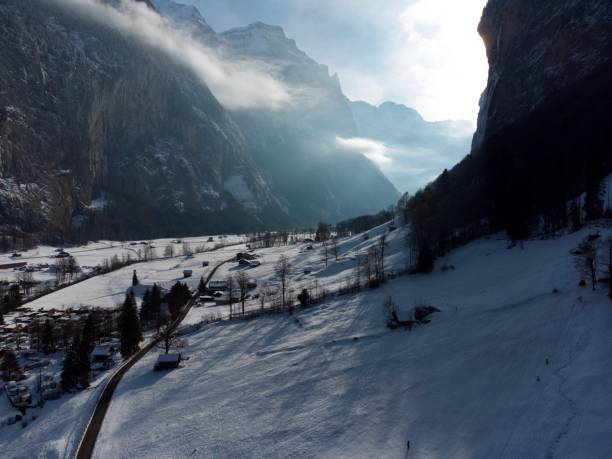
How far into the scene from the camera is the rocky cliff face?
118 meters

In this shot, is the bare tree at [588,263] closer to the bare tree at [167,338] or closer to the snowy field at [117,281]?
the bare tree at [167,338]

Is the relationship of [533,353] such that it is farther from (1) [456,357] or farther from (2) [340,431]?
(2) [340,431]

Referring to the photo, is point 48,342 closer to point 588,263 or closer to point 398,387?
point 398,387

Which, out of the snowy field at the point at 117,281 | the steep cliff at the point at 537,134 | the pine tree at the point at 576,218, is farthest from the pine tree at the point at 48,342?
the pine tree at the point at 576,218

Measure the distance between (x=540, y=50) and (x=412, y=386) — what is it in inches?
5467

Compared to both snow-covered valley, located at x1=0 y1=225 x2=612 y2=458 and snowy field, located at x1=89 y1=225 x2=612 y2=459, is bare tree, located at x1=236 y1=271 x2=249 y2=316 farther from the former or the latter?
snowy field, located at x1=89 y1=225 x2=612 y2=459

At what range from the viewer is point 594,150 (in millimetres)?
79188

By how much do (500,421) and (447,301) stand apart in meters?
31.6

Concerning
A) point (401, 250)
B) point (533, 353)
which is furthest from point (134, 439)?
point (401, 250)

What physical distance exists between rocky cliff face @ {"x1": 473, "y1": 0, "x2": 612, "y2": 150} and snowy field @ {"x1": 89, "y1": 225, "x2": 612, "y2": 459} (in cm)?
8450

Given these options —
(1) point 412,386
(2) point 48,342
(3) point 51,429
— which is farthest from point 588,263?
(2) point 48,342

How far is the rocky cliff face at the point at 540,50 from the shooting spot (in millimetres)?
117938

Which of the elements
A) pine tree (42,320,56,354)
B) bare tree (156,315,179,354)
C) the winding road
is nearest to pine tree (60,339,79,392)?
the winding road

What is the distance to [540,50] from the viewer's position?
436 ft
